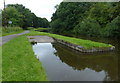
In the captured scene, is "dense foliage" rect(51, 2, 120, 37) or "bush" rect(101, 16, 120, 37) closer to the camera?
"bush" rect(101, 16, 120, 37)

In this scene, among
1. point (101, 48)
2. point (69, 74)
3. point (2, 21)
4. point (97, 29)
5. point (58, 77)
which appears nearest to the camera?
point (58, 77)

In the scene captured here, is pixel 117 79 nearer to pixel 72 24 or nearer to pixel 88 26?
pixel 88 26

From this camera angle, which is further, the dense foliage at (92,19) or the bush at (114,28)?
the dense foliage at (92,19)

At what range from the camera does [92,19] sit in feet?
79.2

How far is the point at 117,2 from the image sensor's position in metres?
17.0

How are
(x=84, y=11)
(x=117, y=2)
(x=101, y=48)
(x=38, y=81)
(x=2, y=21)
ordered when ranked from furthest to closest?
(x=84, y=11), (x=2, y=21), (x=117, y=2), (x=101, y=48), (x=38, y=81)

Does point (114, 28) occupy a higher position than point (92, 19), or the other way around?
point (92, 19)

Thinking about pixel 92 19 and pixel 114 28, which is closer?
pixel 114 28

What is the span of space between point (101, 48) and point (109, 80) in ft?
18.0

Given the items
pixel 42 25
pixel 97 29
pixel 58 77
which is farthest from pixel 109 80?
pixel 42 25

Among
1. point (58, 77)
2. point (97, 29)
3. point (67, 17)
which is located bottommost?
point (58, 77)

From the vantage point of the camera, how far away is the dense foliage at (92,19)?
18.3m

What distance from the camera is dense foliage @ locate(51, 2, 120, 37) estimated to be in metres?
18.3

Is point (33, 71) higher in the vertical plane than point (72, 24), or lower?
lower
